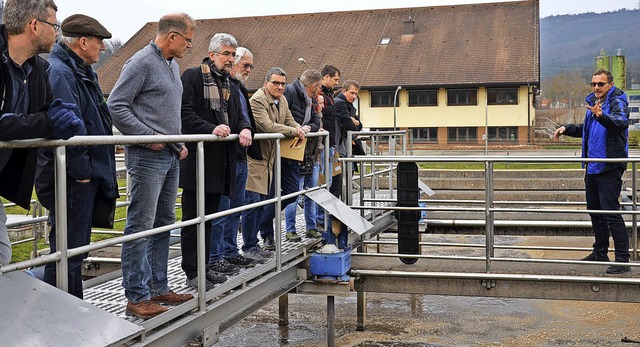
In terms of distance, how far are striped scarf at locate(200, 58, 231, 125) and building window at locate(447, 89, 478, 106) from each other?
35800 mm

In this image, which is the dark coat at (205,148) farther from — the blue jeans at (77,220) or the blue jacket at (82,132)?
the blue jeans at (77,220)

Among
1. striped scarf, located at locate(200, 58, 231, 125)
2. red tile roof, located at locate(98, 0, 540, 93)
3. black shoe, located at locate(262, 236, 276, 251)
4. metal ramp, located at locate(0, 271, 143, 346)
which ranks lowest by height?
black shoe, located at locate(262, 236, 276, 251)

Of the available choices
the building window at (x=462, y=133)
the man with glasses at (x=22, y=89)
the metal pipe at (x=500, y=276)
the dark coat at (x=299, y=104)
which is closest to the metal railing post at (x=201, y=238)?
the man with glasses at (x=22, y=89)

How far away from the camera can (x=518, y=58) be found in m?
40.3

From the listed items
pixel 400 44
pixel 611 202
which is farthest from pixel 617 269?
pixel 400 44

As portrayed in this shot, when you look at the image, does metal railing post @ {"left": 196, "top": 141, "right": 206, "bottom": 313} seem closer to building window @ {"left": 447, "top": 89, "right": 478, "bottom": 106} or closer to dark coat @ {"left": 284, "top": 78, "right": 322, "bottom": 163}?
dark coat @ {"left": 284, "top": 78, "right": 322, "bottom": 163}

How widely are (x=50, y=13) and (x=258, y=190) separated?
3.19m

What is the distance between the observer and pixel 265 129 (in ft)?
21.9

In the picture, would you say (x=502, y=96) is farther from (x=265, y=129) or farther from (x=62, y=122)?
(x=62, y=122)

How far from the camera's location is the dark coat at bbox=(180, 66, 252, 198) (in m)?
5.36

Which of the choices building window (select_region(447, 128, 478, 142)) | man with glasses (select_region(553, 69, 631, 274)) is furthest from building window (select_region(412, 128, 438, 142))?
man with glasses (select_region(553, 69, 631, 274))

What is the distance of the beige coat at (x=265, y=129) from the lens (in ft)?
21.4

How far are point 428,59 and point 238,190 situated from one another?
37.0 m

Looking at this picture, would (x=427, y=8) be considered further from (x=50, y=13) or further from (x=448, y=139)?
(x=50, y=13)
